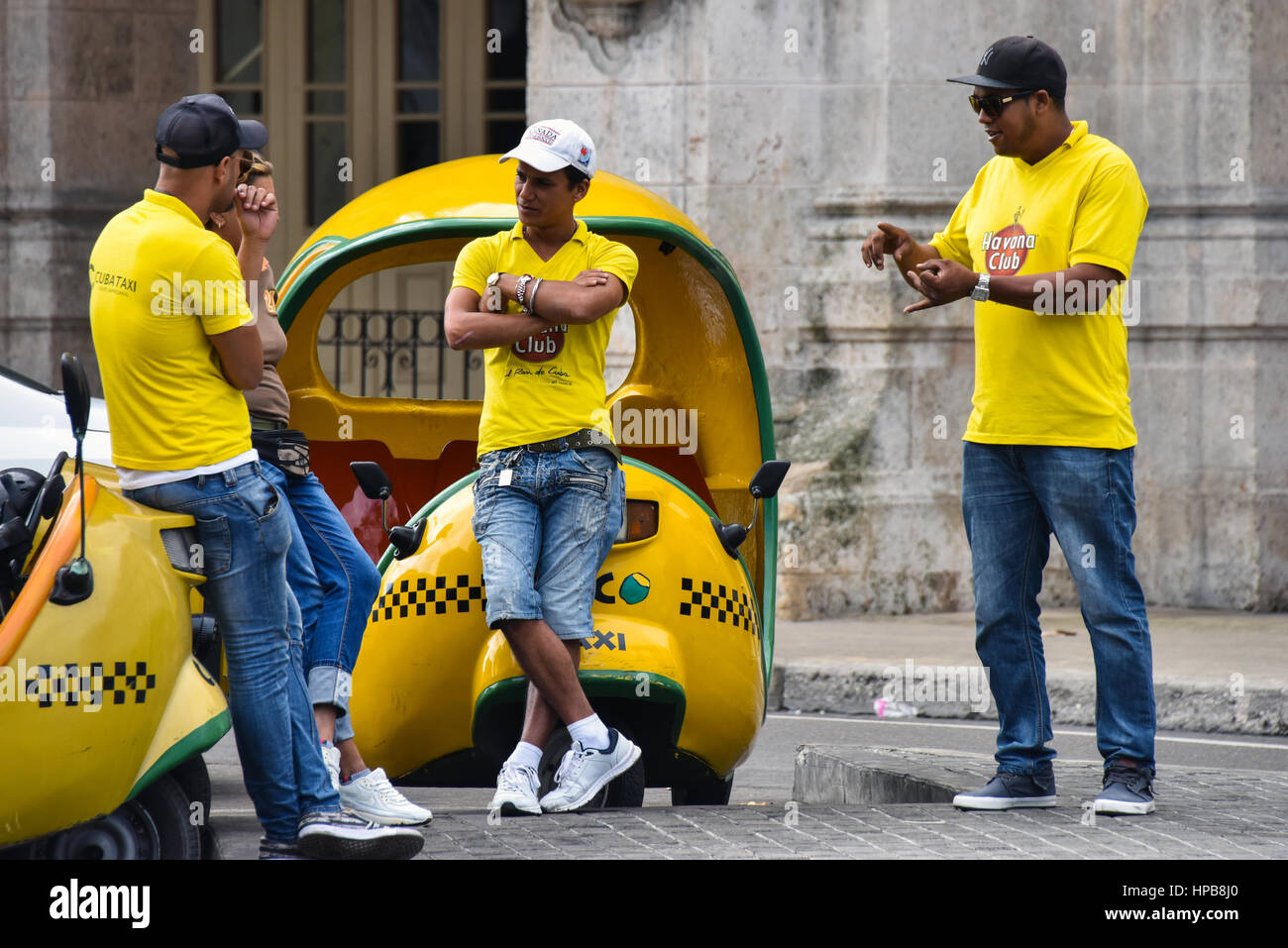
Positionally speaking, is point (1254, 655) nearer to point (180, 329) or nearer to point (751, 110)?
point (751, 110)

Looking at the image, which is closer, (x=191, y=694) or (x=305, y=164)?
(x=191, y=694)

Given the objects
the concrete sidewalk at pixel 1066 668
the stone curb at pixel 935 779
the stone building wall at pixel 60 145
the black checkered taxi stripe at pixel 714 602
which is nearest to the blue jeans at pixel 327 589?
the black checkered taxi stripe at pixel 714 602

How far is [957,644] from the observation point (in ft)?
30.8

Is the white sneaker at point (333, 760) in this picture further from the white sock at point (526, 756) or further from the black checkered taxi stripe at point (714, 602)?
the black checkered taxi stripe at point (714, 602)

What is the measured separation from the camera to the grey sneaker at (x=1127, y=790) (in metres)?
5.04

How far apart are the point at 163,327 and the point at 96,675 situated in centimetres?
73

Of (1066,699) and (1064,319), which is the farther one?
(1066,699)

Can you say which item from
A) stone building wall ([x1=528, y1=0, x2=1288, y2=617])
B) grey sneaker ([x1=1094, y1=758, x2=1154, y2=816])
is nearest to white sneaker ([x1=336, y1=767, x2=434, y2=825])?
grey sneaker ([x1=1094, y1=758, x2=1154, y2=816])

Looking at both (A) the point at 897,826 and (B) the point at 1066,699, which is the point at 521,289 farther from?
(B) the point at 1066,699

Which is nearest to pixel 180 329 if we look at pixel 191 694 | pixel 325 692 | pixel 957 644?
pixel 191 694

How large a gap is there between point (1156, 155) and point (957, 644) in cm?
346

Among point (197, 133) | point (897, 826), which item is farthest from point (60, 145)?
point (897, 826)

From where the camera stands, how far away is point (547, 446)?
5020 mm

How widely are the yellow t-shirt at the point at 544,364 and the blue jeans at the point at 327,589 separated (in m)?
0.45
